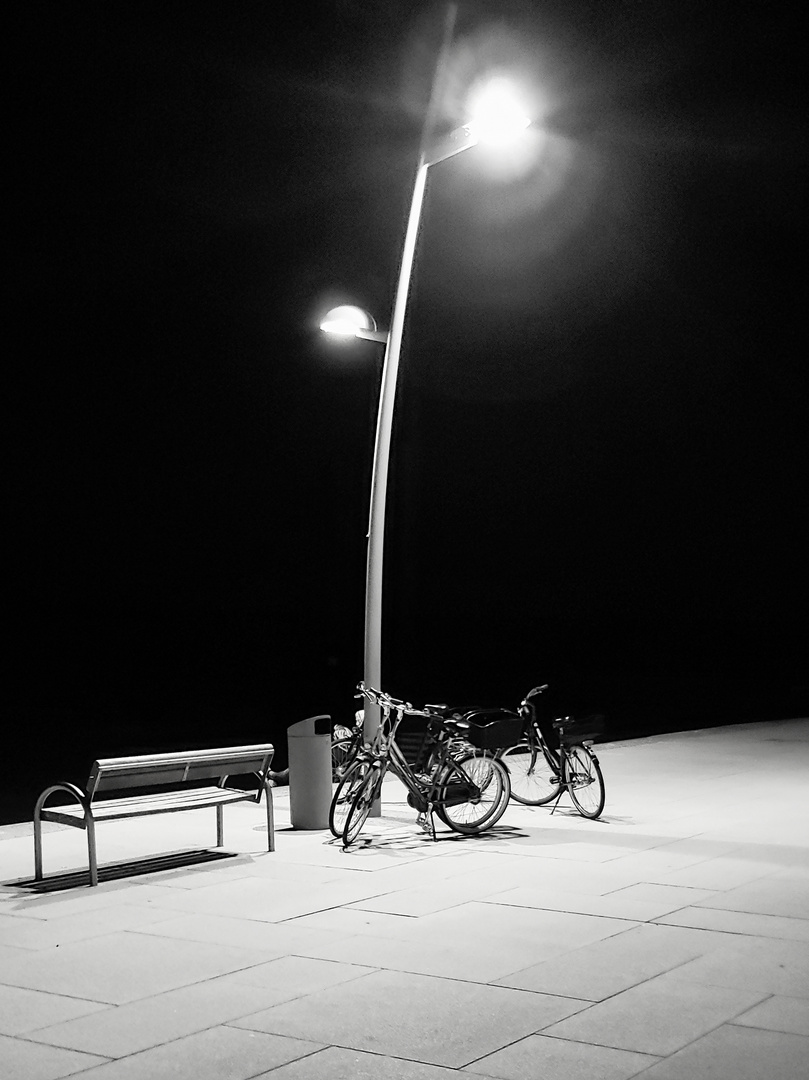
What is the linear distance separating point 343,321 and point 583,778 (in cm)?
457

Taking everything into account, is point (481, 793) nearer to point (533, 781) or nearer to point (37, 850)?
point (533, 781)

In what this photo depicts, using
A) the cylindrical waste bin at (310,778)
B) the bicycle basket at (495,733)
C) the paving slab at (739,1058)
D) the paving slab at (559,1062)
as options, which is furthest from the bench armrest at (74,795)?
the paving slab at (739,1058)

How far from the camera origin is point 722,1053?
486 centimetres

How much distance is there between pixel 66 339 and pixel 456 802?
146 ft

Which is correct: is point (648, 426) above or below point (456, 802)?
above

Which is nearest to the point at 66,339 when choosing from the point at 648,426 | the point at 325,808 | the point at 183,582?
the point at 183,582

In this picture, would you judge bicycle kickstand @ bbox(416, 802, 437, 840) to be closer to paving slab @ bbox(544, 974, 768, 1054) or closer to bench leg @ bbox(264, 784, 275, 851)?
bench leg @ bbox(264, 784, 275, 851)

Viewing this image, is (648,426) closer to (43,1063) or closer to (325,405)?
(325,405)

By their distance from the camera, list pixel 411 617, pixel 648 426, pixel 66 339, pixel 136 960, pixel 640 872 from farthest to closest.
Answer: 1. pixel 648 426
2. pixel 411 617
3. pixel 66 339
4. pixel 640 872
5. pixel 136 960

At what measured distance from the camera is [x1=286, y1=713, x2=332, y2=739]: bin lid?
10648 millimetres

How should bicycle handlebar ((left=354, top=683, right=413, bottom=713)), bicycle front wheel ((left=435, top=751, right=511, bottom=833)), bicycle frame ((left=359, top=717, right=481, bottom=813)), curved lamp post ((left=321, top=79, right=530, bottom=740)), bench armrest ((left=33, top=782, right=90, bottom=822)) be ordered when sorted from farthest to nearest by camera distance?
curved lamp post ((left=321, top=79, right=530, bottom=740)) → bicycle handlebar ((left=354, top=683, right=413, bottom=713)) → bicycle front wheel ((left=435, top=751, right=511, bottom=833)) → bicycle frame ((left=359, top=717, right=481, bottom=813)) → bench armrest ((left=33, top=782, right=90, bottom=822))

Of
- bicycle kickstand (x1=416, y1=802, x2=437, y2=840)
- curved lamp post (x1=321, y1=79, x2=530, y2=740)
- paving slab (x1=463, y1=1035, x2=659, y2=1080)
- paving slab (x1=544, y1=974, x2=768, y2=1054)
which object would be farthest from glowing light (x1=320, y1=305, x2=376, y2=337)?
paving slab (x1=463, y1=1035, x2=659, y2=1080)

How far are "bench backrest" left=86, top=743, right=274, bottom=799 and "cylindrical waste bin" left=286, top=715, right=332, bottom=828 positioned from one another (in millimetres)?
846

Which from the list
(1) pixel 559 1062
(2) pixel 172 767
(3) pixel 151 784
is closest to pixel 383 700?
(2) pixel 172 767
